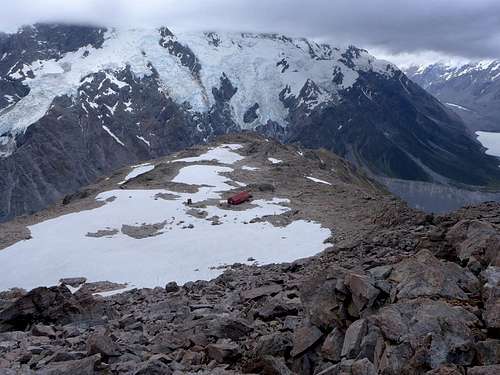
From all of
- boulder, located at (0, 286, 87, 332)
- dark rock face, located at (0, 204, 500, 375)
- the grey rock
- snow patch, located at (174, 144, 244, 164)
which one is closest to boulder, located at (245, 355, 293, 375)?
dark rock face, located at (0, 204, 500, 375)

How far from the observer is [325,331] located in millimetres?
11906

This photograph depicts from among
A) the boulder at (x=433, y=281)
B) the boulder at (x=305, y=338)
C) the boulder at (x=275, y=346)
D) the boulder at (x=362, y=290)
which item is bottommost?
the boulder at (x=275, y=346)

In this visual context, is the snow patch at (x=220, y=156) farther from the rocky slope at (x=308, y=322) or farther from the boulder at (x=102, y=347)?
the boulder at (x=102, y=347)

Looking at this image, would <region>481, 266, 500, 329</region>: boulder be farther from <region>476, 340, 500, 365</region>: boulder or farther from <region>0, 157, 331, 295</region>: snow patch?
<region>0, 157, 331, 295</region>: snow patch

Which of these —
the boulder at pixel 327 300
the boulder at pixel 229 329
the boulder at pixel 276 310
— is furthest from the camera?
the boulder at pixel 276 310

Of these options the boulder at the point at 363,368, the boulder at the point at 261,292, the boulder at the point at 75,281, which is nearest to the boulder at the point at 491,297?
the boulder at the point at 363,368

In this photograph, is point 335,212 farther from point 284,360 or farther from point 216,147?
point 216,147

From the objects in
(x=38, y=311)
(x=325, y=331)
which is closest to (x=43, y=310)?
(x=38, y=311)

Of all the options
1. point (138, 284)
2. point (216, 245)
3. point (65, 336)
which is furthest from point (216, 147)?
point (65, 336)

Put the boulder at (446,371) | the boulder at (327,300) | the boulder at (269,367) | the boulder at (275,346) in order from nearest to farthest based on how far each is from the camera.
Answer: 1. the boulder at (446,371)
2. the boulder at (269,367)
3. the boulder at (275,346)
4. the boulder at (327,300)

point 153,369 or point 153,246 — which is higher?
point 153,369

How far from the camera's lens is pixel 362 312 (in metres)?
11.5

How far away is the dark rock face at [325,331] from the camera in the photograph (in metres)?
9.32

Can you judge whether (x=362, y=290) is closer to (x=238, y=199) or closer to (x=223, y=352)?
(x=223, y=352)
